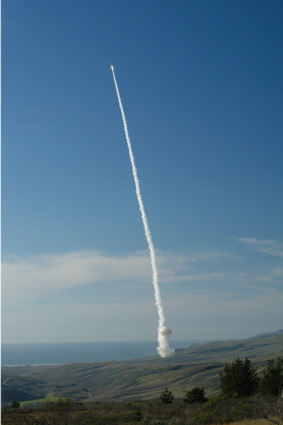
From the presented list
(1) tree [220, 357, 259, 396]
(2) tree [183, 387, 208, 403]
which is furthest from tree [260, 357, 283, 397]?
(2) tree [183, 387, 208, 403]

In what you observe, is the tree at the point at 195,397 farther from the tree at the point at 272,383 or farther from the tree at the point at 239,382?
the tree at the point at 272,383

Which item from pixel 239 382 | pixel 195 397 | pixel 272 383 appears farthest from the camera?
pixel 195 397

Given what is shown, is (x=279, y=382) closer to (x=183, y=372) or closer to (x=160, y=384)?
(x=160, y=384)

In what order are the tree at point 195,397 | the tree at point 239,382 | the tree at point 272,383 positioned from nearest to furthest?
the tree at point 272,383, the tree at point 239,382, the tree at point 195,397

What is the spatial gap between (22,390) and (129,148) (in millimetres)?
179389

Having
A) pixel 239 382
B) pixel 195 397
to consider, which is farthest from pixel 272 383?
pixel 195 397

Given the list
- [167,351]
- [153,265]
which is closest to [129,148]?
[153,265]

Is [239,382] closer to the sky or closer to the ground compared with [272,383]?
closer to the sky

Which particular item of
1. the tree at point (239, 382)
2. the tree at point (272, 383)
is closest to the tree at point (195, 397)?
the tree at point (239, 382)

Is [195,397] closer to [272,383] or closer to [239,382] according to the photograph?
[239,382]

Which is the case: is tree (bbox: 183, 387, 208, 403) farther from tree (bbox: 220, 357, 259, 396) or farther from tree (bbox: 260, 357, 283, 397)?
tree (bbox: 260, 357, 283, 397)

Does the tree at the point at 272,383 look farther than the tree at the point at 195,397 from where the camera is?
No

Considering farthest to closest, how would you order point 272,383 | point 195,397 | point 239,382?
point 195,397
point 239,382
point 272,383

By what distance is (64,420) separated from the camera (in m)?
32.1
